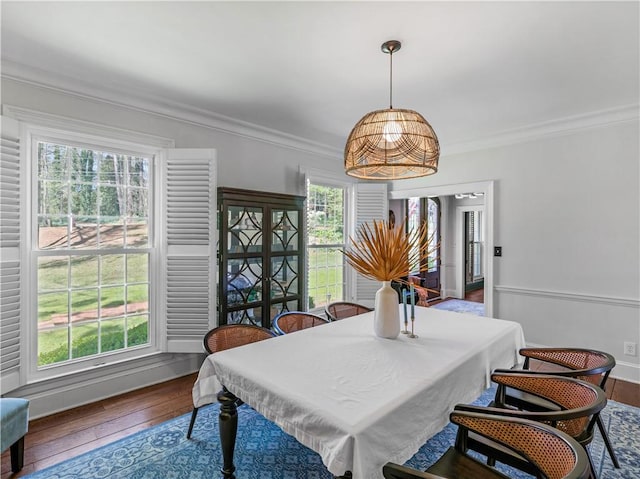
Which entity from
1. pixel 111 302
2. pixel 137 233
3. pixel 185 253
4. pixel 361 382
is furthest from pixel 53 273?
pixel 361 382

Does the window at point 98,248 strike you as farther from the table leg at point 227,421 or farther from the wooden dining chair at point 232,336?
the table leg at point 227,421

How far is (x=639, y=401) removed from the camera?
2.80 m

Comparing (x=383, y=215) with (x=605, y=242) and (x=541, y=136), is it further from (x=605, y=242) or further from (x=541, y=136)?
(x=605, y=242)

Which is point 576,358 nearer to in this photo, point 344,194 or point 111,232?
point 344,194

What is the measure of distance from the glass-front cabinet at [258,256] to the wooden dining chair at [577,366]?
90.4 inches

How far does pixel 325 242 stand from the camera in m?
4.61

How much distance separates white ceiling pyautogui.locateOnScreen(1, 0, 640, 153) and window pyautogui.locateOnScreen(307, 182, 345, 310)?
57.8 inches

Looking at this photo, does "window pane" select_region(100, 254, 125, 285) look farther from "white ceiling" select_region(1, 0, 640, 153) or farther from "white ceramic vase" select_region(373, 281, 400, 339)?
"white ceramic vase" select_region(373, 281, 400, 339)

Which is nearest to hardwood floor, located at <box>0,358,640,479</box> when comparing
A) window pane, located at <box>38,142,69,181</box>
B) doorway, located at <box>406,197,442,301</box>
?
window pane, located at <box>38,142,69,181</box>

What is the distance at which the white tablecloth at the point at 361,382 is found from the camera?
47.8 inches

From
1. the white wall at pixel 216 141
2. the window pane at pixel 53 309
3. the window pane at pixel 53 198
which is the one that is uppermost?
the white wall at pixel 216 141

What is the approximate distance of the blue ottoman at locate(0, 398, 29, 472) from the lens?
182 centimetres

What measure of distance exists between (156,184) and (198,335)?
57.3 inches

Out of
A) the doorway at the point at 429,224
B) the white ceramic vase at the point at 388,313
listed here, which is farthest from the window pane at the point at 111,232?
the doorway at the point at 429,224
